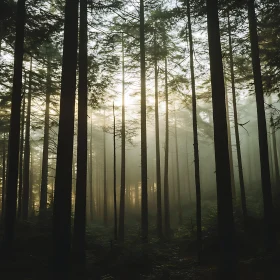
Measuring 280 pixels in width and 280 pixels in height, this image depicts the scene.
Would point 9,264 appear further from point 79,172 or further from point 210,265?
point 210,265

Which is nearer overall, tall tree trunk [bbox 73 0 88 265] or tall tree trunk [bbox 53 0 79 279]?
tall tree trunk [bbox 53 0 79 279]

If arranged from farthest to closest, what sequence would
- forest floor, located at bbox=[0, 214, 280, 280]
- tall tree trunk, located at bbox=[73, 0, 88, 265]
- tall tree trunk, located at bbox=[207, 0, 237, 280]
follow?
tall tree trunk, located at bbox=[73, 0, 88, 265]
forest floor, located at bbox=[0, 214, 280, 280]
tall tree trunk, located at bbox=[207, 0, 237, 280]

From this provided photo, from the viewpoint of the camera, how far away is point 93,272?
310 inches

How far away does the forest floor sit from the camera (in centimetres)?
742

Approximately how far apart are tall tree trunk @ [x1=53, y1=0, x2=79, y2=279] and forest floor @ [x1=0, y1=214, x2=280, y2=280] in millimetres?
608

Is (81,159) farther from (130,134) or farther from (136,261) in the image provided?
(130,134)

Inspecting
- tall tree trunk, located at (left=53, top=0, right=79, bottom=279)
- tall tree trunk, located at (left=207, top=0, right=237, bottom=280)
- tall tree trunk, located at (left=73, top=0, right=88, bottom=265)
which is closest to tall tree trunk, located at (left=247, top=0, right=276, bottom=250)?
tall tree trunk, located at (left=207, top=0, right=237, bottom=280)

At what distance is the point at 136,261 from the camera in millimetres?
8922

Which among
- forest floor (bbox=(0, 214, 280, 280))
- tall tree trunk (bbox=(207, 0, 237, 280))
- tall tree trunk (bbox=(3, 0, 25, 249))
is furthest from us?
tall tree trunk (bbox=(3, 0, 25, 249))

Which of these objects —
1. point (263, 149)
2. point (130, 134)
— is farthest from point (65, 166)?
point (130, 134)

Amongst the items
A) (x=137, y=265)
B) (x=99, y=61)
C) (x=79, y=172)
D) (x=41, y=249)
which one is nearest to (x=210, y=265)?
(x=137, y=265)

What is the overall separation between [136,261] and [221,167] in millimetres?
5017

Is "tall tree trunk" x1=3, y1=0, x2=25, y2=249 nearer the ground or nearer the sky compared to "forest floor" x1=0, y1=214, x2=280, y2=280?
nearer the sky

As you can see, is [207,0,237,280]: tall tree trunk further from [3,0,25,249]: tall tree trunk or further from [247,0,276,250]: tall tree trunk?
[3,0,25,249]: tall tree trunk
